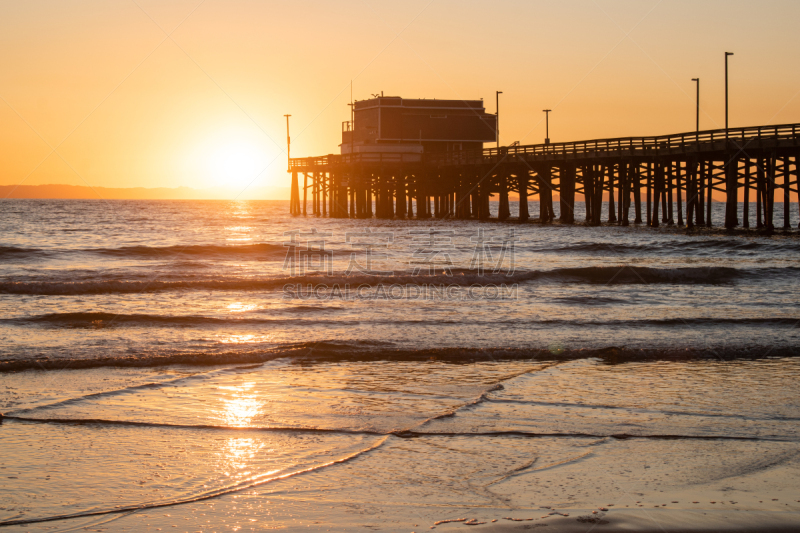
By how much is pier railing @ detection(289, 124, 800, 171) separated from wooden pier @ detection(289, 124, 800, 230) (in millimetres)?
40

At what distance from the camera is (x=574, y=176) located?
3869cm

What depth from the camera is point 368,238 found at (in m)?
36.1

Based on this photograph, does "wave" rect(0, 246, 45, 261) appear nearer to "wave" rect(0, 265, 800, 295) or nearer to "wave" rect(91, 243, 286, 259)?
"wave" rect(91, 243, 286, 259)

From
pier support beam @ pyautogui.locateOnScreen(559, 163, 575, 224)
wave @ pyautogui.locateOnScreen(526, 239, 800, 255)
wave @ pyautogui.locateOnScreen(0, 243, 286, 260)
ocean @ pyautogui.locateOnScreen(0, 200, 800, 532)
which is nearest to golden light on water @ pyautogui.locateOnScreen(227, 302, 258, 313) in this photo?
ocean @ pyautogui.locateOnScreen(0, 200, 800, 532)

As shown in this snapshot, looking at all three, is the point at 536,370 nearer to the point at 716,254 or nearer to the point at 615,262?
the point at 615,262

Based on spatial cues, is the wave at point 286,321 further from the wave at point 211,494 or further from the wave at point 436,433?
the wave at point 211,494

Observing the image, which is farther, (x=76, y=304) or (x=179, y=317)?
(x=76, y=304)

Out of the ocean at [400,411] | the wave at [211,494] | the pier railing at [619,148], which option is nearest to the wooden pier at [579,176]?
the pier railing at [619,148]

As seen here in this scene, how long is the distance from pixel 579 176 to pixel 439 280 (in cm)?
2272

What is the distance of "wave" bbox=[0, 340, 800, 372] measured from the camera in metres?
8.29

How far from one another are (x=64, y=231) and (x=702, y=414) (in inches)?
1773

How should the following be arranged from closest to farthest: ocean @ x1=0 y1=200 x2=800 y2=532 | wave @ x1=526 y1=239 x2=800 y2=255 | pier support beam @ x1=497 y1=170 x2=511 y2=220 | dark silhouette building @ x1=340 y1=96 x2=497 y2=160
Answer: ocean @ x1=0 y1=200 x2=800 y2=532 < wave @ x1=526 y1=239 x2=800 y2=255 < pier support beam @ x1=497 y1=170 x2=511 y2=220 < dark silhouette building @ x1=340 y1=96 x2=497 y2=160

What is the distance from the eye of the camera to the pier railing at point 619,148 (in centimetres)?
2733

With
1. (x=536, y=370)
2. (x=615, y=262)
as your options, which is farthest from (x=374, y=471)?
(x=615, y=262)
